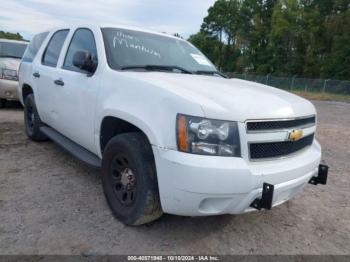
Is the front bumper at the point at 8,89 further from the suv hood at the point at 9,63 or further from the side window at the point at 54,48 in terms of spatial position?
the side window at the point at 54,48

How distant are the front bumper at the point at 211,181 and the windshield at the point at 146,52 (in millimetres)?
1303

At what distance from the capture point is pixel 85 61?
3.38 meters

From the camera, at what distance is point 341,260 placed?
2822 millimetres

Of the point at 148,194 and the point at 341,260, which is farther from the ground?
the point at 148,194

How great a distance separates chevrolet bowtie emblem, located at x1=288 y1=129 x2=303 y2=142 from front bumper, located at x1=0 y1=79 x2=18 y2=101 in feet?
23.9

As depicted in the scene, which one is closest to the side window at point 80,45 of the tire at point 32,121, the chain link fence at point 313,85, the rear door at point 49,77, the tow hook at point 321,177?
the rear door at point 49,77

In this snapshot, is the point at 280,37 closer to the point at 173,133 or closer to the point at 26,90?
the point at 26,90

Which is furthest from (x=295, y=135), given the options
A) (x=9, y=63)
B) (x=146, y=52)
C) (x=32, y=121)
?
(x=9, y=63)

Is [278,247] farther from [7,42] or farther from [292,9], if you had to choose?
[292,9]

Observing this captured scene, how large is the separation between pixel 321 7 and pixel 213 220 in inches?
2252

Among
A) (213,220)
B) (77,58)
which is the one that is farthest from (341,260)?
(77,58)

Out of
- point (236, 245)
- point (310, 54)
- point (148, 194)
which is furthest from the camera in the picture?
point (310, 54)

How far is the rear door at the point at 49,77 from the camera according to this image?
173 inches

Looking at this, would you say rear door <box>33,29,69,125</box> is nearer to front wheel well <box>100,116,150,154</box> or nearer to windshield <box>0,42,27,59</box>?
front wheel well <box>100,116,150,154</box>
